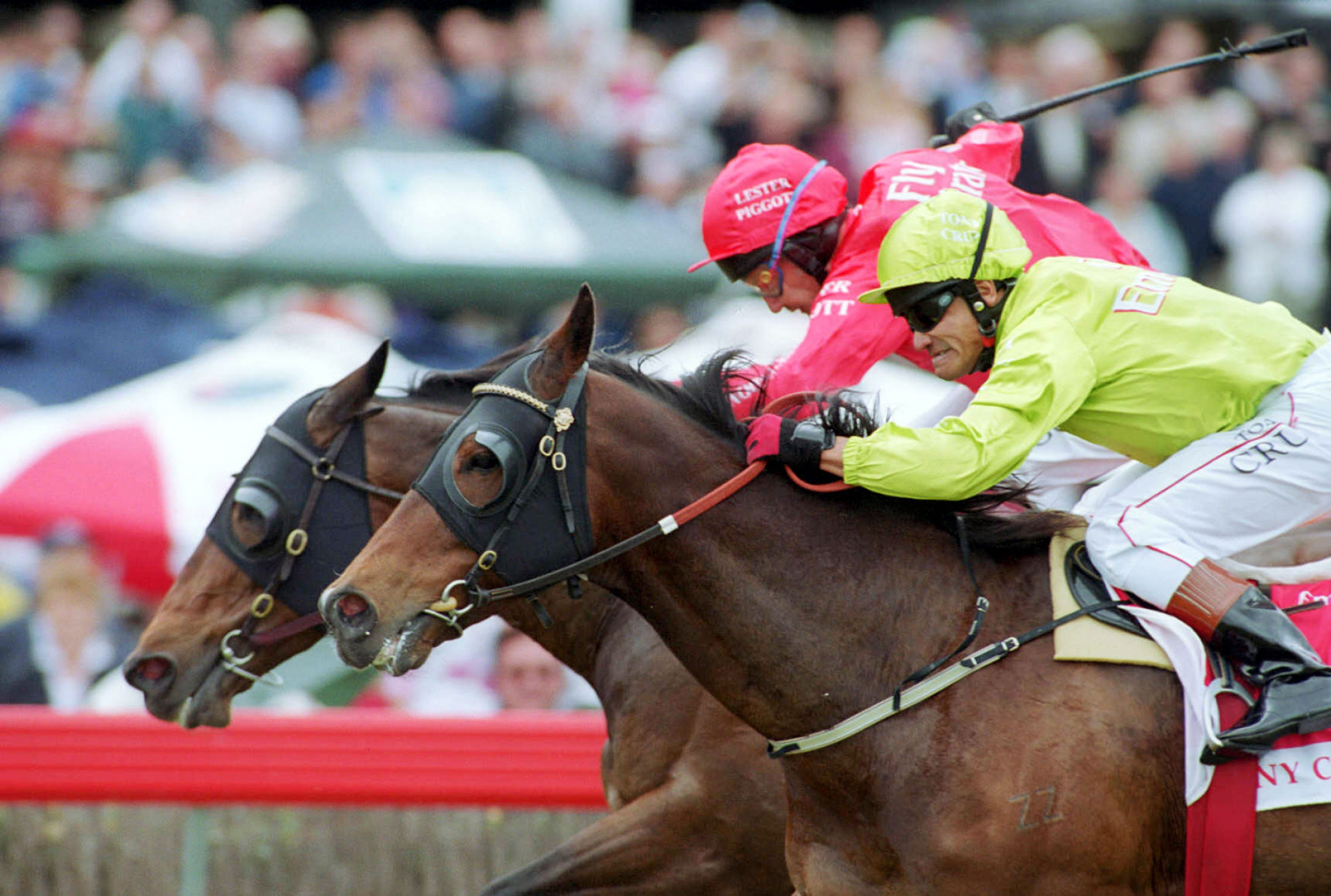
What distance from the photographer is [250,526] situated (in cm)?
451

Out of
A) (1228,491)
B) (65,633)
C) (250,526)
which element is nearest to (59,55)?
(65,633)

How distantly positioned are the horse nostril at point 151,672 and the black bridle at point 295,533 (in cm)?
15

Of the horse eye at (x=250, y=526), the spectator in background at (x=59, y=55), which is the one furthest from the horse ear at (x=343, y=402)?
the spectator in background at (x=59, y=55)

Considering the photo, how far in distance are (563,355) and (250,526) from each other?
1.43 metres

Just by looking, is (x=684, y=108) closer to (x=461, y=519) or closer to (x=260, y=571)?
(x=260, y=571)

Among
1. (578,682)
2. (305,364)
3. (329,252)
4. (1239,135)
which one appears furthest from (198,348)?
(1239,135)

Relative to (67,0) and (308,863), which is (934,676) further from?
(67,0)

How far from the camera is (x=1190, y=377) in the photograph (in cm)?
355

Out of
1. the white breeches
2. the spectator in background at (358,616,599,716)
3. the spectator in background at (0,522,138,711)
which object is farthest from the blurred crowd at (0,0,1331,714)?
the white breeches

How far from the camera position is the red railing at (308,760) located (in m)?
5.14

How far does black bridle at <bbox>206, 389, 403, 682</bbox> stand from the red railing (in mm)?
760

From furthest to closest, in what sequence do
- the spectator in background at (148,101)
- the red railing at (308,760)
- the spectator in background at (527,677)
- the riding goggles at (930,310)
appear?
the spectator in background at (148,101) < the spectator in background at (527,677) < the red railing at (308,760) < the riding goggles at (930,310)

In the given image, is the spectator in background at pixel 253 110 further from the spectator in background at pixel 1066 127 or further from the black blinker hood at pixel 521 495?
the black blinker hood at pixel 521 495

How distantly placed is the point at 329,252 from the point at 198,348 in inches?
34.3
